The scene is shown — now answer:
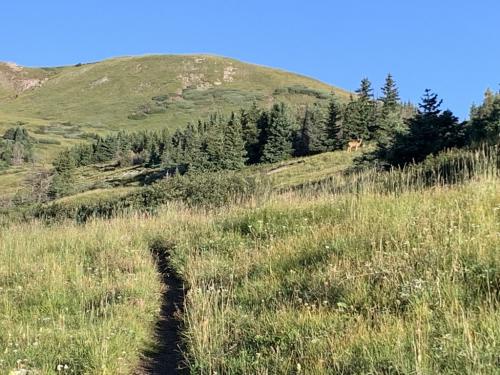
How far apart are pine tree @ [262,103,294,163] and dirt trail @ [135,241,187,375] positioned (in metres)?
60.3

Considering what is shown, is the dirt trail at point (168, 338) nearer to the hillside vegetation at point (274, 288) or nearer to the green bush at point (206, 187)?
the hillside vegetation at point (274, 288)

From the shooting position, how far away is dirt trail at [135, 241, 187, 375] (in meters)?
4.14

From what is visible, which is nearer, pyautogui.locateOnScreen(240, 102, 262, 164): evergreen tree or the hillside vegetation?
the hillside vegetation

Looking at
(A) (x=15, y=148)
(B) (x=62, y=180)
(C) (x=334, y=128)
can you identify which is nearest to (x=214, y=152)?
(C) (x=334, y=128)

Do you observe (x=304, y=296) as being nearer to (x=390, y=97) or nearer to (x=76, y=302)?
(x=76, y=302)

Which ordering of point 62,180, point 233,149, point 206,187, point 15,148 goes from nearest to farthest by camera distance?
point 206,187
point 233,149
point 62,180
point 15,148

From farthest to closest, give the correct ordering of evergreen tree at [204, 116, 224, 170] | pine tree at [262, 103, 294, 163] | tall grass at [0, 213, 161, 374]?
pine tree at [262, 103, 294, 163] → evergreen tree at [204, 116, 224, 170] → tall grass at [0, 213, 161, 374]

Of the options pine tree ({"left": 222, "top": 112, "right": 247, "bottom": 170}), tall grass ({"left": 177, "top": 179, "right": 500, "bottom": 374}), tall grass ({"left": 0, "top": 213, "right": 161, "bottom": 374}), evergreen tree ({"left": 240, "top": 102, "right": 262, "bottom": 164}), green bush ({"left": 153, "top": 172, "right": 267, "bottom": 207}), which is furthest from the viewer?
evergreen tree ({"left": 240, "top": 102, "right": 262, "bottom": 164})

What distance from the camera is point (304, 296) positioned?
14.4 feet

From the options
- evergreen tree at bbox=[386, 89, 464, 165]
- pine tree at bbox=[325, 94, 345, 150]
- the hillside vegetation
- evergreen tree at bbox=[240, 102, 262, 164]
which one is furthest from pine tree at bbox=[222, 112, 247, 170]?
the hillside vegetation

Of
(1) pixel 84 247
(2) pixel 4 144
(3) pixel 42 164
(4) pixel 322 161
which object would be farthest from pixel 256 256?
(2) pixel 4 144

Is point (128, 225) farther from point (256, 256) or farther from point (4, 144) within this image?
point (4, 144)

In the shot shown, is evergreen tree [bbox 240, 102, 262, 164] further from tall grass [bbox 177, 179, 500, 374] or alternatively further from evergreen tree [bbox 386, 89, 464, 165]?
tall grass [bbox 177, 179, 500, 374]

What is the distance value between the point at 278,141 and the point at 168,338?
6348 cm
